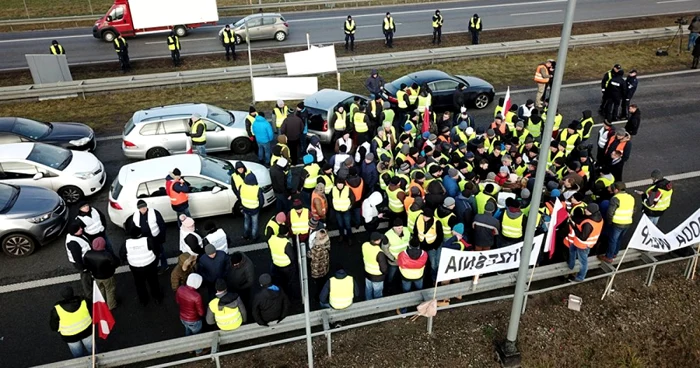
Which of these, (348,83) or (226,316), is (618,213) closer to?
(226,316)

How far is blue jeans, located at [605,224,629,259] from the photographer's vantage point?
914 centimetres

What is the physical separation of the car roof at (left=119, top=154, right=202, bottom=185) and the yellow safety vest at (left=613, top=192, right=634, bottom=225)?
824cm

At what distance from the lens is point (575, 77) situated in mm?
20156

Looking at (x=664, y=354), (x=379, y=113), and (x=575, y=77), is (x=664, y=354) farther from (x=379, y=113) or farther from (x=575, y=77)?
(x=575, y=77)

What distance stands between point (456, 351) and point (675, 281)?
4.66 meters

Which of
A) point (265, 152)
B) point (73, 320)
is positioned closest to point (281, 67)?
point (265, 152)

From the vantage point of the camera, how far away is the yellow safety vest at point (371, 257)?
7.96 metres

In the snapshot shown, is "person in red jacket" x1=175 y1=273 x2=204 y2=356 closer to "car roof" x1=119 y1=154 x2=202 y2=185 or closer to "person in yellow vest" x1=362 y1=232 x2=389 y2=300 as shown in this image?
"person in yellow vest" x1=362 y1=232 x2=389 y2=300

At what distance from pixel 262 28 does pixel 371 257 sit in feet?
63.6

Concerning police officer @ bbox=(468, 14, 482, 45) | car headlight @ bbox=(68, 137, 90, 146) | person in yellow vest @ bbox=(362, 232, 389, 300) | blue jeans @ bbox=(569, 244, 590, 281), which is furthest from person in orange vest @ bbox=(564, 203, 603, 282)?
police officer @ bbox=(468, 14, 482, 45)

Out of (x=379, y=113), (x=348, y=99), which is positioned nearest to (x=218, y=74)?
(x=348, y=99)

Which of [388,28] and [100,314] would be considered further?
[388,28]

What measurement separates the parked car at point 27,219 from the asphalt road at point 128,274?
0.30 metres

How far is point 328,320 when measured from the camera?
7.96 metres
